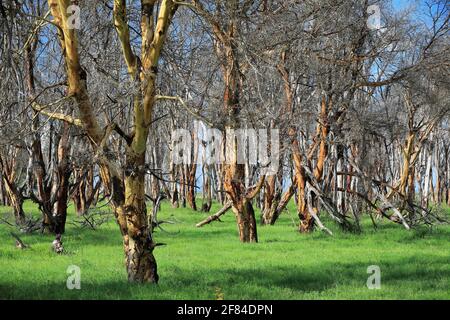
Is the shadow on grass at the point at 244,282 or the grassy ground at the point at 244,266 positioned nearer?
the shadow on grass at the point at 244,282

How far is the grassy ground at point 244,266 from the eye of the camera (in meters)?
8.89

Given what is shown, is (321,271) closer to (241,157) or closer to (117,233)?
(241,157)

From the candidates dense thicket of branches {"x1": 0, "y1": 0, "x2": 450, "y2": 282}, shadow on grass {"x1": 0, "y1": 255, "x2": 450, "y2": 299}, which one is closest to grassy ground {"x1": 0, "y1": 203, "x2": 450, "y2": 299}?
shadow on grass {"x1": 0, "y1": 255, "x2": 450, "y2": 299}

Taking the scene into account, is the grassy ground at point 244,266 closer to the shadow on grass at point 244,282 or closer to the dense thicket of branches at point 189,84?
the shadow on grass at point 244,282

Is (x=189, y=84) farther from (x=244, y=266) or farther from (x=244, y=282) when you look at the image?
(x=244, y=282)

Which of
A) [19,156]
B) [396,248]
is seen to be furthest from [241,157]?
[19,156]

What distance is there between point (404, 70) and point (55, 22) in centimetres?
1070

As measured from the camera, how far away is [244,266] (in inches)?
458

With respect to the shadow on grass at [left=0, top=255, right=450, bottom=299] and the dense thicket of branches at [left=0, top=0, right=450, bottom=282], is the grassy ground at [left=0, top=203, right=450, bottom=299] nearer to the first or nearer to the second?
the shadow on grass at [left=0, top=255, right=450, bottom=299]

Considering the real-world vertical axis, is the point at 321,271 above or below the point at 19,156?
below

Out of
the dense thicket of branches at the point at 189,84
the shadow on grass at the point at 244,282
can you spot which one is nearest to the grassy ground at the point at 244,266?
Answer: the shadow on grass at the point at 244,282

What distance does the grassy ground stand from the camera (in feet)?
29.2
